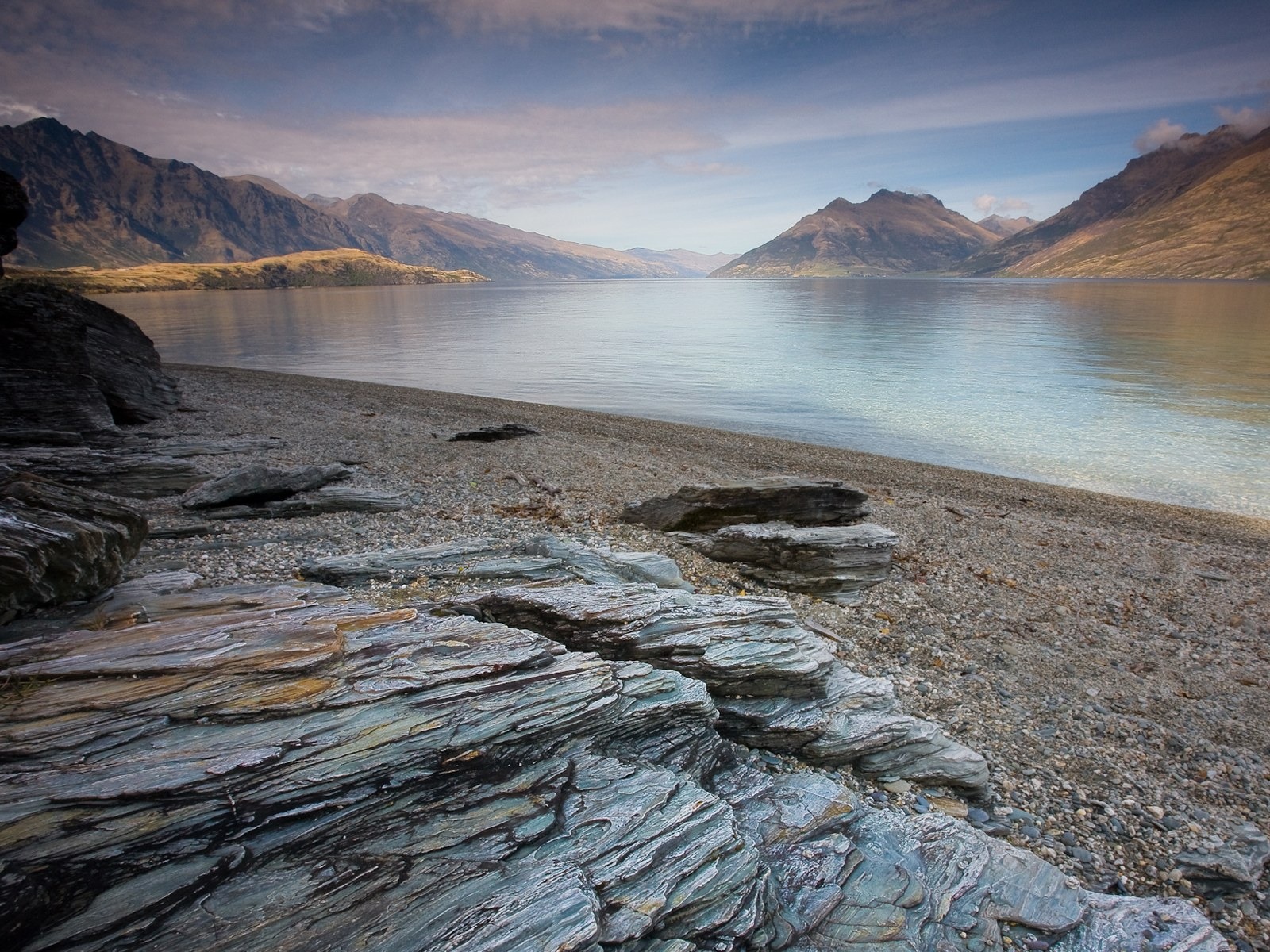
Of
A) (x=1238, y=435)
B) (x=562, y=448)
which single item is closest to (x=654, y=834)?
(x=562, y=448)

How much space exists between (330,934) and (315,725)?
1.85 m

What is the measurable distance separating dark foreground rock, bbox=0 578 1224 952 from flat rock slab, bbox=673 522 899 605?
21.2 ft

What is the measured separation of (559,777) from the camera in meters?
6.09

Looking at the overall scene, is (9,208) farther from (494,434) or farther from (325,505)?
(325,505)

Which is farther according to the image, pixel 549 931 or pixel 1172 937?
pixel 1172 937

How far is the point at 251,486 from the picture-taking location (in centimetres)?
1551

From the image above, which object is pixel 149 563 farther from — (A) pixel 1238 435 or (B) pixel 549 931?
(A) pixel 1238 435

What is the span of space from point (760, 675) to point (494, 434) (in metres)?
21.6

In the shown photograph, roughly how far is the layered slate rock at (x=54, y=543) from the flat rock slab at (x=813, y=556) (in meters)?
11.1

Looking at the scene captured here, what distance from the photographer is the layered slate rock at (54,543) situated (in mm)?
6887

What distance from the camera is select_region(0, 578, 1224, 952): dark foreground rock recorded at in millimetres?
4469

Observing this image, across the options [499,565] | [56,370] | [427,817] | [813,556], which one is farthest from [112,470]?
[813,556]

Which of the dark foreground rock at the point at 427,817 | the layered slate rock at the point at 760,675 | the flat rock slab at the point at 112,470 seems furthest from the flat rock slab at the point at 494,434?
the dark foreground rock at the point at 427,817

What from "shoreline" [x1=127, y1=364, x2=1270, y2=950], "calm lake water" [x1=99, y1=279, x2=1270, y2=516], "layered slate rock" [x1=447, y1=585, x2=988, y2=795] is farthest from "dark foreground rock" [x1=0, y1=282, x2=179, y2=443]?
"calm lake water" [x1=99, y1=279, x2=1270, y2=516]
